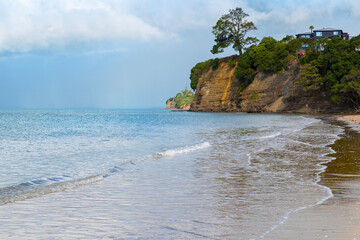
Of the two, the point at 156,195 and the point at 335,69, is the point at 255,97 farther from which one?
the point at 156,195

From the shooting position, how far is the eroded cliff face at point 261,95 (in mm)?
64575

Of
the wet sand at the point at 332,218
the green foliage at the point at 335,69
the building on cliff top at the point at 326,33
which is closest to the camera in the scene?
the wet sand at the point at 332,218

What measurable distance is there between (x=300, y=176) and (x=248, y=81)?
70384mm

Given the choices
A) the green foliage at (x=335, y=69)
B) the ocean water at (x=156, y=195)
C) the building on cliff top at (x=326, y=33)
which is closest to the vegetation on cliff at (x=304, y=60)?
the green foliage at (x=335, y=69)

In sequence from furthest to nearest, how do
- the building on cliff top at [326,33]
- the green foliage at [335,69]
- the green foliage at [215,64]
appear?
the building on cliff top at [326,33] < the green foliage at [215,64] < the green foliage at [335,69]

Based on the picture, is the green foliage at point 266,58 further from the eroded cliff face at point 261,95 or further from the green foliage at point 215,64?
the green foliage at point 215,64

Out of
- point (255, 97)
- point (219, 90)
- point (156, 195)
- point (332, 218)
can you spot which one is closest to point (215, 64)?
point (219, 90)

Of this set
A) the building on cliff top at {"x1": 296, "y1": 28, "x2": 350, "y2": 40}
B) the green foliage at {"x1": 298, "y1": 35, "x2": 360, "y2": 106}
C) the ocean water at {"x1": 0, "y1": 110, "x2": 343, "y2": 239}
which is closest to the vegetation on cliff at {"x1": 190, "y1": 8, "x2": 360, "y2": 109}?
the green foliage at {"x1": 298, "y1": 35, "x2": 360, "y2": 106}

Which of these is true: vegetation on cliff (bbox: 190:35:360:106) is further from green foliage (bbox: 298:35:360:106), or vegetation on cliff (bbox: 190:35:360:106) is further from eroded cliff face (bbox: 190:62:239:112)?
eroded cliff face (bbox: 190:62:239:112)

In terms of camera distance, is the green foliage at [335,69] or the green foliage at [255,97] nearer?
the green foliage at [335,69]

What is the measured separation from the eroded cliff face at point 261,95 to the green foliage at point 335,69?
10.1ft

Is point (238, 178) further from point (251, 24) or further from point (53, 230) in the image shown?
point (251, 24)

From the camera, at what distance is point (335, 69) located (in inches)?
2286

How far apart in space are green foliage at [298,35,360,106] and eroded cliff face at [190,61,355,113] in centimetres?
309
